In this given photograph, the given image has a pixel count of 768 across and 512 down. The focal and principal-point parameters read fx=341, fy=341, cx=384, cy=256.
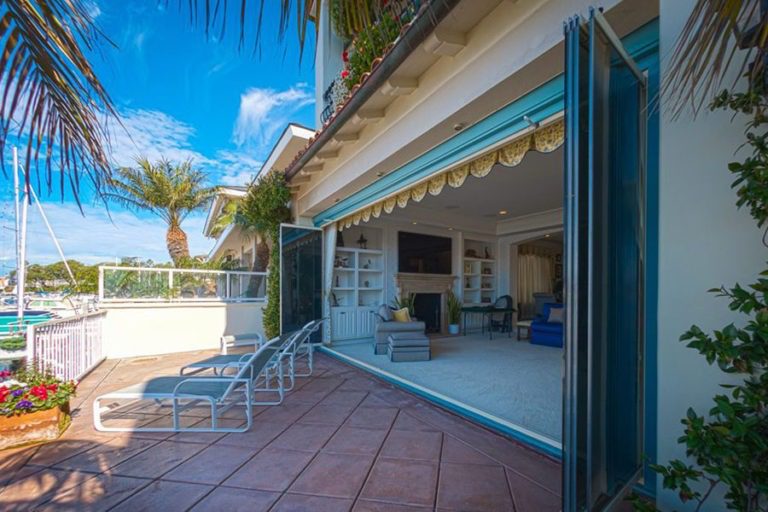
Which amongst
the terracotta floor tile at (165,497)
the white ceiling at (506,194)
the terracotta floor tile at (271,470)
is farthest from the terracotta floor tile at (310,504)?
the white ceiling at (506,194)

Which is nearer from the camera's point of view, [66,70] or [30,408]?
[66,70]

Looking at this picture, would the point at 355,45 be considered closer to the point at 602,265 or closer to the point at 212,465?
the point at 602,265

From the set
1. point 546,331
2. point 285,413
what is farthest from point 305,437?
point 546,331

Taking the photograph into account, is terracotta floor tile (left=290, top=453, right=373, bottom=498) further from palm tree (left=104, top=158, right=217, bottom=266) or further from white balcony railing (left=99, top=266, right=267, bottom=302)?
palm tree (left=104, top=158, right=217, bottom=266)

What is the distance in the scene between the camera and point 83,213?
1.10 metres

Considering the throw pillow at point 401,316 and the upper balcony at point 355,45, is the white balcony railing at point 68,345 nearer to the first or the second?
the upper balcony at point 355,45

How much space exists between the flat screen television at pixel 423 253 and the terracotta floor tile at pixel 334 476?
5.86 m

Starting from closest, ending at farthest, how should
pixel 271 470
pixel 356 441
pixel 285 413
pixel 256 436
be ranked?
pixel 271 470 → pixel 356 441 → pixel 256 436 → pixel 285 413

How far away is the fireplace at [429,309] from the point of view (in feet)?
28.2

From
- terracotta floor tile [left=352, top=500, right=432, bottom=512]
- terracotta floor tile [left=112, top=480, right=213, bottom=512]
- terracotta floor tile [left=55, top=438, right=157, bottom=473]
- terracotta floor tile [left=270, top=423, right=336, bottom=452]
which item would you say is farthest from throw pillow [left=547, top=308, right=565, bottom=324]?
terracotta floor tile [left=55, top=438, right=157, bottom=473]

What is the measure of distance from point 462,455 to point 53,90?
299 centimetres

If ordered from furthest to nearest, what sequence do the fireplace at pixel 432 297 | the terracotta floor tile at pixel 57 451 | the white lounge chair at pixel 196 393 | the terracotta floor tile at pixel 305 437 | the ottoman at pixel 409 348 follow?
the fireplace at pixel 432 297
the ottoman at pixel 409 348
the white lounge chair at pixel 196 393
the terracotta floor tile at pixel 305 437
the terracotta floor tile at pixel 57 451

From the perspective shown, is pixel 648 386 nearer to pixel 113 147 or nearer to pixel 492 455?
pixel 492 455

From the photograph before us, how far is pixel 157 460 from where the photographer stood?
2.52 meters
